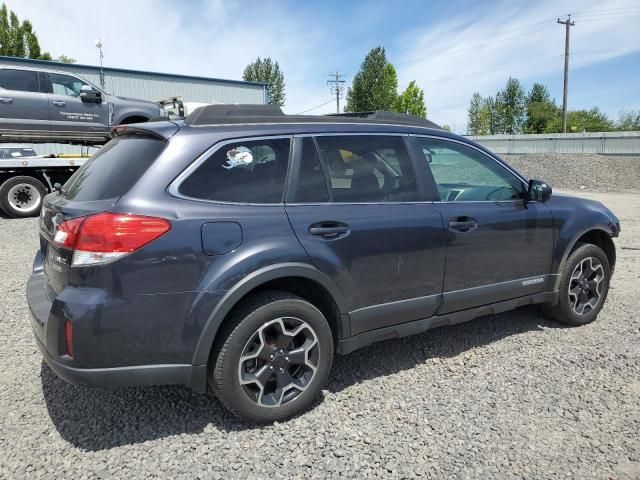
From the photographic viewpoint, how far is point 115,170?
2.74 m

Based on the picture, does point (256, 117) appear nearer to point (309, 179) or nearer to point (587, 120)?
point (309, 179)

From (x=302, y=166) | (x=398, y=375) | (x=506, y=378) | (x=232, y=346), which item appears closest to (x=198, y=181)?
(x=302, y=166)

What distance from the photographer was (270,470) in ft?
8.01

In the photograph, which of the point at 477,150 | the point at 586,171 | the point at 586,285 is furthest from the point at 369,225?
the point at 586,171

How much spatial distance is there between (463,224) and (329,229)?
1.14m

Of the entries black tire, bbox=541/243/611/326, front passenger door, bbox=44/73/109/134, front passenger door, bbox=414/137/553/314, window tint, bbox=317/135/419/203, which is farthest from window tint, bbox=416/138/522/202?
front passenger door, bbox=44/73/109/134

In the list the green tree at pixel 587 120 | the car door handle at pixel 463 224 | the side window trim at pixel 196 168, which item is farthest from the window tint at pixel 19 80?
the green tree at pixel 587 120

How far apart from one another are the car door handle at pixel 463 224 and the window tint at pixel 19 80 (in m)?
9.87

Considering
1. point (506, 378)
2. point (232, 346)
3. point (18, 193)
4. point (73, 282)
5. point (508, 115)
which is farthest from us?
point (508, 115)

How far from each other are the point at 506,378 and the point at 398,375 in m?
0.75

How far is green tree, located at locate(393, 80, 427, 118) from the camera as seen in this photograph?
2399 inches

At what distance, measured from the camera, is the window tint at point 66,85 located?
1019 centimetres

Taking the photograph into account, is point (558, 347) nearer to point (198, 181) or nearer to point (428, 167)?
point (428, 167)

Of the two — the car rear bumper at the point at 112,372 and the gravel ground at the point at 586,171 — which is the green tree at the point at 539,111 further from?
the car rear bumper at the point at 112,372
